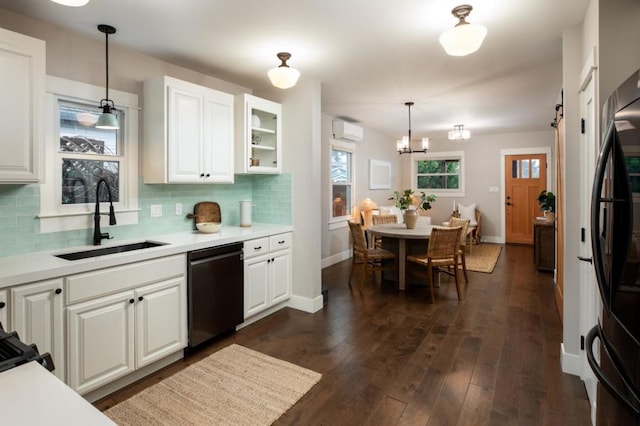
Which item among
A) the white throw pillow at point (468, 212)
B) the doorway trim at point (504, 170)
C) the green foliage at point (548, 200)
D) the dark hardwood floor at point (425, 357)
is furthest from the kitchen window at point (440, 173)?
the dark hardwood floor at point (425, 357)

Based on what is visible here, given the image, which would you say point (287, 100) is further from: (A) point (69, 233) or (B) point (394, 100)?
(A) point (69, 233)

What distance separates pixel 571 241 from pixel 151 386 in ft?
10.1

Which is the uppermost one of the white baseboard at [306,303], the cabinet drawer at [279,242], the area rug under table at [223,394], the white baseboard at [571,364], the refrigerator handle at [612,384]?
the cabinet drawer at [279,242]

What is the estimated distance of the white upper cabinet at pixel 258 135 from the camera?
3.59 metres

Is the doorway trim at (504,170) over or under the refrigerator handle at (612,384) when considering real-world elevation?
over

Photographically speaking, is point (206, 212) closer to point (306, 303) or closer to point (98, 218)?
point (98, 218)

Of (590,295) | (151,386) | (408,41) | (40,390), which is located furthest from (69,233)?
(590,295)

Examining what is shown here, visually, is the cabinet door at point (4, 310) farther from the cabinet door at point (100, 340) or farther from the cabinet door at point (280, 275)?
the cabinet door at point (280, 275)

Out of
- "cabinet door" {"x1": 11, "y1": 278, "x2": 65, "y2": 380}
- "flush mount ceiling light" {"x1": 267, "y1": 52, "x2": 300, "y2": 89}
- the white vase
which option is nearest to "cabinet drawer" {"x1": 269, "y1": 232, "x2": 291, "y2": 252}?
"flush mount ceiling light" {"x1": 267, "y1": 52, "x2": 300, "y2": 89}

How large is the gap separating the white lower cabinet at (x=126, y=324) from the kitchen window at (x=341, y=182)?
143 inches

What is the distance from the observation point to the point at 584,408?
2.18m

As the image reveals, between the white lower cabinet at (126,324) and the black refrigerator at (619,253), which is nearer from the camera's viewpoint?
the black refrigerator at (619,253)

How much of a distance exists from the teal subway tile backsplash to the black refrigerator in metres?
3.02

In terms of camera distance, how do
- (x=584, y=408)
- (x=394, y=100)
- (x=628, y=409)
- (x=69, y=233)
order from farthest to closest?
(x=394, y=100) < (x=69, y=233) < (x=584, y=408) < (x=628, y=409)
